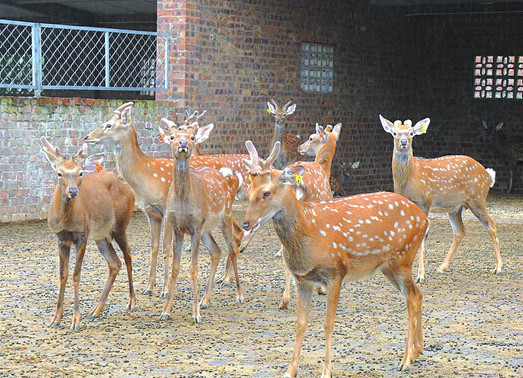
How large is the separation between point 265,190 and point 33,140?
8146mm

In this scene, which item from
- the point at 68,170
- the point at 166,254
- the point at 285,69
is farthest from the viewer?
the point at 285,69

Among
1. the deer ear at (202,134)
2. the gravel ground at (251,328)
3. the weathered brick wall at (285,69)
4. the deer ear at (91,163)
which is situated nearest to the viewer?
the gravel ground at (251,328)

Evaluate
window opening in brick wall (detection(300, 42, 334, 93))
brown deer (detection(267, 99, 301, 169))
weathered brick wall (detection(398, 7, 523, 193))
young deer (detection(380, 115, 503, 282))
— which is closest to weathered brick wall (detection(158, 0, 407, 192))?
window opening in brick wall (detection(300, 42, 334, 93))

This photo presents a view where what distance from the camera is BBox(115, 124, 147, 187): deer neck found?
28.6ft

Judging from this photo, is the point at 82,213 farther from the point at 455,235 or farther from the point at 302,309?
the point at 455,235

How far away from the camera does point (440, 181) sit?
9.62 meters

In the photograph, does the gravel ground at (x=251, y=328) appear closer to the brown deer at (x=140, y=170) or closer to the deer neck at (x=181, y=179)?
the brown deer at (x=140, y=170)

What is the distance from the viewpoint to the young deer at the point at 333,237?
5613mm

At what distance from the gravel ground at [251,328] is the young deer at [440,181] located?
0.55m

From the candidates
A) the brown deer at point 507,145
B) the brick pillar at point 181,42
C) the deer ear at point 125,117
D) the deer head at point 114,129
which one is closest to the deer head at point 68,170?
the deer head at point 114,129

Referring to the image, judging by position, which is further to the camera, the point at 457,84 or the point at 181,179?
the point at 457,84

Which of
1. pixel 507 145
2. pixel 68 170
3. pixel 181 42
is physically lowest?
pixel 507 145

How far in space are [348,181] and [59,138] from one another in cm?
758

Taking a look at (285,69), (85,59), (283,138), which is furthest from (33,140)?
(85,59)
